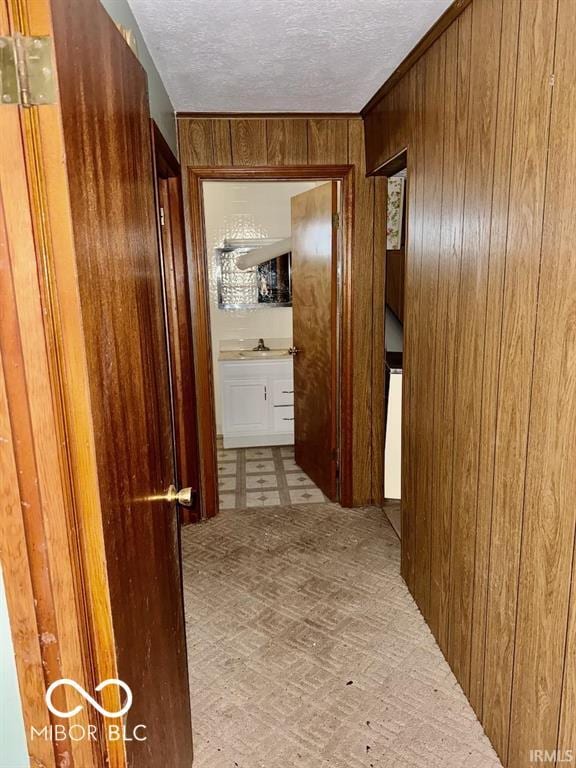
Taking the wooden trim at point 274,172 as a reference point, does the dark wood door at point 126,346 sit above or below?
below

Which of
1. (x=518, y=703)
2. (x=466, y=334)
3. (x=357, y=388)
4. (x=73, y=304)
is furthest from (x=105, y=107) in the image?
(x=357, y=388)

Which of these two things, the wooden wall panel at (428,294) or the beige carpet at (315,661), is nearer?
the beige carpet at (315,661)

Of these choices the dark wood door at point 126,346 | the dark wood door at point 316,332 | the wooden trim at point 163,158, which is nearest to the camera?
the dark wood door at point 126,346

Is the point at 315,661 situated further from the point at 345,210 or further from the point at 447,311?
the point at 345,210

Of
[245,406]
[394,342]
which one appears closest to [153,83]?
[394,342]

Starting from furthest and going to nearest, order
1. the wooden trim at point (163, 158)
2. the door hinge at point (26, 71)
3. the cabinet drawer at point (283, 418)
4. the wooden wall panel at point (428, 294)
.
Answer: the cabinet drawer at point (283, 418) → the wooden trim at point (163, 158) → the wooden wall panel at point (428, 294) → the door hinge at point (26, 71)

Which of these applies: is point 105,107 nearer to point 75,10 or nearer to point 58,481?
point 75,10

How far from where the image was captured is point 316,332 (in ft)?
11.8

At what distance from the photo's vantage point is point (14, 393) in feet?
2.53

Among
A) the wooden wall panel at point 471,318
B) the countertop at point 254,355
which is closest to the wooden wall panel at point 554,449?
the wooden wall panel at point 471,318

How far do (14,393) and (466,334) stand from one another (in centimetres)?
142

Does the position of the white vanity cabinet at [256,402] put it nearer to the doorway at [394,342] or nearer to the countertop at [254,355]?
the countertop at [254,355]

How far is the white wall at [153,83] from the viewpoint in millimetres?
1551

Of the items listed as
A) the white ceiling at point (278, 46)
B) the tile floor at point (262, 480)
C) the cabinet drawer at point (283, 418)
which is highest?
the white ceiling at point (278, 46)
